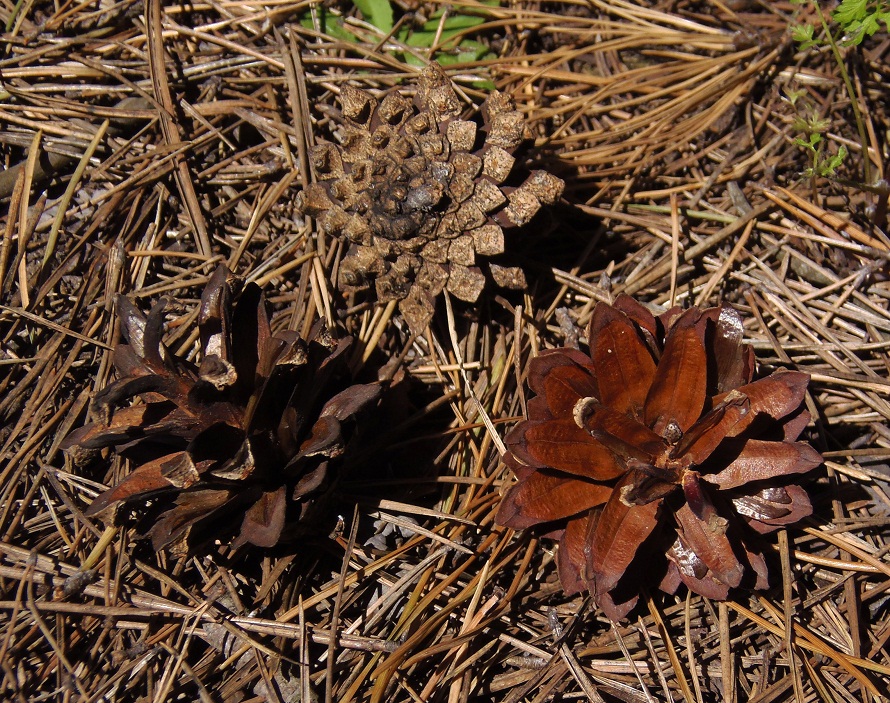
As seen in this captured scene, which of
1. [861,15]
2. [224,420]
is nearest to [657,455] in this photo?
[224,420]

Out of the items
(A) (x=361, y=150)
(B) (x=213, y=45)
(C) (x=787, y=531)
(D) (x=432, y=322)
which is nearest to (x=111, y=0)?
(B) (x=213, y=45)

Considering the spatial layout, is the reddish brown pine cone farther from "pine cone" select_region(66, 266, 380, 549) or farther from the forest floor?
Answer: "pine cone" select_region(66, 266, 380, 549)

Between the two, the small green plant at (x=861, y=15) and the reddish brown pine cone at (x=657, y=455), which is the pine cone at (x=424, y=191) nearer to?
the reddish brown pine cone at (x=657, y=455)

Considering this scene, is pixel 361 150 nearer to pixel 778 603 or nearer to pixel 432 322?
pixel 432 322

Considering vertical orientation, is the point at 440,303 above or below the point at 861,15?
below

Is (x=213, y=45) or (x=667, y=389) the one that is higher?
(x=213, y=45)

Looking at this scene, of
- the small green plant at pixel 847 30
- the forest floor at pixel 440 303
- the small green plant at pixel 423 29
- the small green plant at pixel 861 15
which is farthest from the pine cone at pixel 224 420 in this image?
the small green plant at pixel 861 15

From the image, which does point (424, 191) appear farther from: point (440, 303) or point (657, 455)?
point (657, 455)

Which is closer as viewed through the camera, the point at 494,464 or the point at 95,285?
the point at 494,464
